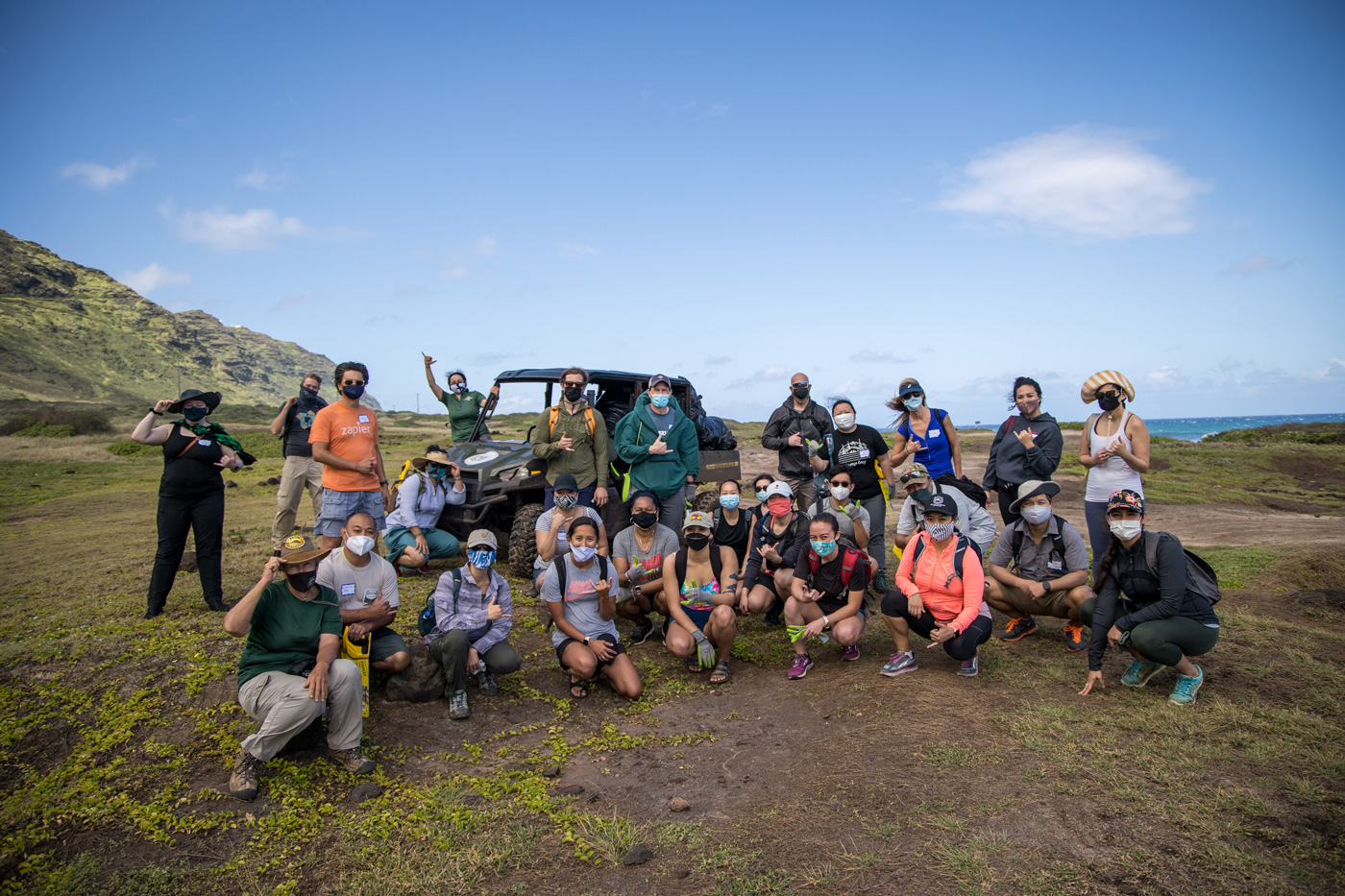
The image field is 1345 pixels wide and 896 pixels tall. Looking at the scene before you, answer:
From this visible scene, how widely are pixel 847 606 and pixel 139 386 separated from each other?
82.0m

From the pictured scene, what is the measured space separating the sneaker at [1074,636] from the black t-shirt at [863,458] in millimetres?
1973

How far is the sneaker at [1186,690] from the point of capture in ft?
15.0

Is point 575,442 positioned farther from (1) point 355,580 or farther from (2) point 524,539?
(1) point 355,580

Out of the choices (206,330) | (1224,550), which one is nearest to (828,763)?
(1224,550)

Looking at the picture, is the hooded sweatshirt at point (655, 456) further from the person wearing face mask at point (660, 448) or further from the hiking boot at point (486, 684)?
the hiking boot at point (486, 684)

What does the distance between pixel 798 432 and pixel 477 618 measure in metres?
3.74

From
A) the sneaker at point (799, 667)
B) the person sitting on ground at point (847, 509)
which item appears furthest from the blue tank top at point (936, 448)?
the sneaker at point (799, 667)

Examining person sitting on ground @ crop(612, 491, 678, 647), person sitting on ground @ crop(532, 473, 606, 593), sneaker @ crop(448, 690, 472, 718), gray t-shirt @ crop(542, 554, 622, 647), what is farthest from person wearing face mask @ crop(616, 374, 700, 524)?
sneaker @ crop(448, 690, 472, 718)

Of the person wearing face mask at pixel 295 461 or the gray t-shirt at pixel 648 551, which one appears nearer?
the gray t-shirt at pixel 648 551

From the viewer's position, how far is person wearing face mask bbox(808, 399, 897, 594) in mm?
6926

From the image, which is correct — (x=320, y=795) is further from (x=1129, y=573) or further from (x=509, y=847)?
(x=1129, y=573)

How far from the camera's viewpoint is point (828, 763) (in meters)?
A: 4.18

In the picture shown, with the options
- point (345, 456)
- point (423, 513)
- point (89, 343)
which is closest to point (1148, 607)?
point (345, 456)

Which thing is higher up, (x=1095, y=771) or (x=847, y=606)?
(x=847, y=606)
